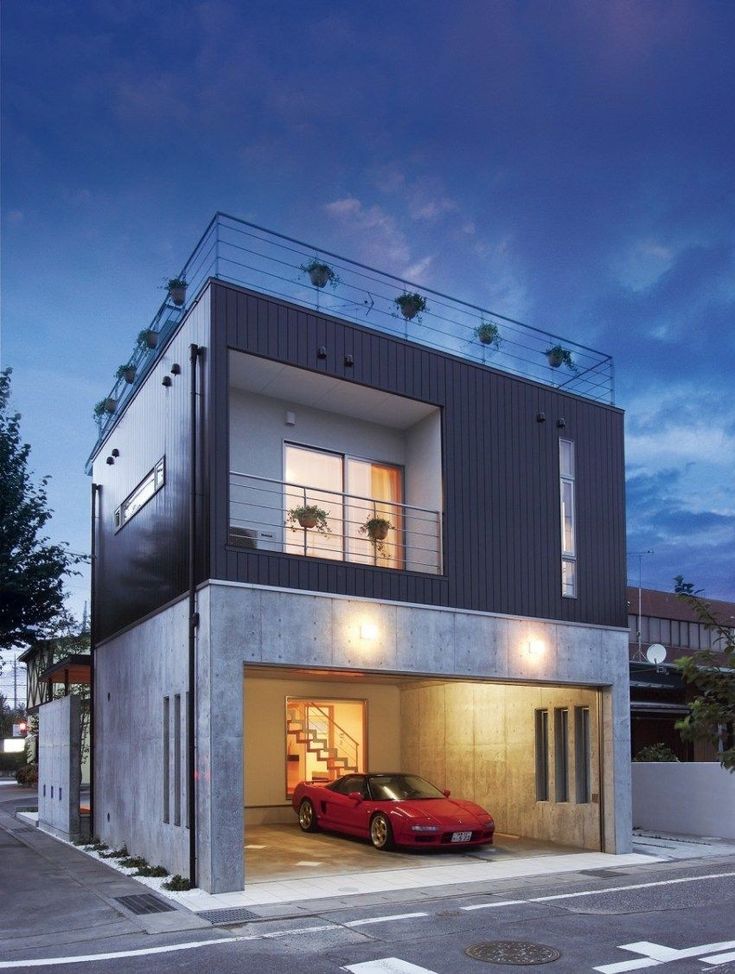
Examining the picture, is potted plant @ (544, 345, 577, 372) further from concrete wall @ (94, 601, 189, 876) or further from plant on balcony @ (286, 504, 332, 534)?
concrete wall @ (94, 601, 189, 876)

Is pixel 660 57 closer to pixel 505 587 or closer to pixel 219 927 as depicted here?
pixel 505 587

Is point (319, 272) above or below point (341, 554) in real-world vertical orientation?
above

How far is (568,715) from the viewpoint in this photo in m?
17.2

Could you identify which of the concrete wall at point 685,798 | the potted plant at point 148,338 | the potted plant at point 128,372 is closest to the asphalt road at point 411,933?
the concrete wall at point 685,798

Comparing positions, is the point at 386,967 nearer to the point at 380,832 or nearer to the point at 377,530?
the point at 380,832

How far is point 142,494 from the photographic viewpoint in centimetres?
1686

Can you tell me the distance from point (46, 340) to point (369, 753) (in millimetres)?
16972

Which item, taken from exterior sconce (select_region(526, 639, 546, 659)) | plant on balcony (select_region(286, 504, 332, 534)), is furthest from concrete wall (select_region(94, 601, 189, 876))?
exterior sconce (select_region(526, 639, 546, 659))

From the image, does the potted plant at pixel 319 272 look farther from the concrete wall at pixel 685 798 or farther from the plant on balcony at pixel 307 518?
the concrete wall at pixel 685 798

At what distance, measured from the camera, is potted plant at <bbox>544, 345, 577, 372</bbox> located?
701 inches

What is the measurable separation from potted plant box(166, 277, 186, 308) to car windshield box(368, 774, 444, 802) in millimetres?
8617

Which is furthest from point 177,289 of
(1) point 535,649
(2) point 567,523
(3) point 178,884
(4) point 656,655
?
(4) point 656,655

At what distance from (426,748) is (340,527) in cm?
639

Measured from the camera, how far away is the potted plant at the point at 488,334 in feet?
55.8
